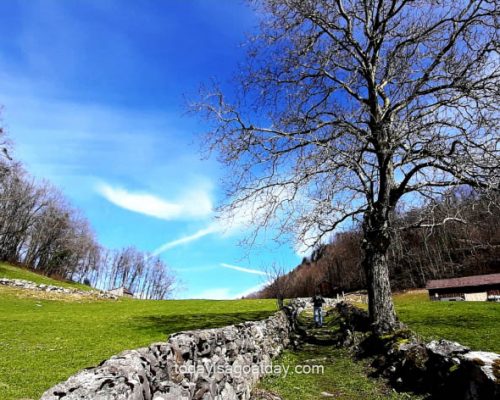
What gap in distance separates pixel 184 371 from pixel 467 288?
5275 centimetres

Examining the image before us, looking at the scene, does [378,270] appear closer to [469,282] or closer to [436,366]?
[436,366]

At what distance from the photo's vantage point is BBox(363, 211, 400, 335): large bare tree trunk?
38.8ft

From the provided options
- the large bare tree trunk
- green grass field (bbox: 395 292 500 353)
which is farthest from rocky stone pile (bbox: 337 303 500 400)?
green grass field (bbox: 395 292 500 353)

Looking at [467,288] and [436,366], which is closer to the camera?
[436,366]

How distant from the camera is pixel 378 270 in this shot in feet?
40.4

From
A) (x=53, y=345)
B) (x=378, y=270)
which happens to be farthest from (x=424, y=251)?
(x=53, y=345)

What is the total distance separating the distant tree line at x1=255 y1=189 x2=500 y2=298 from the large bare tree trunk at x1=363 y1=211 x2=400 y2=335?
Result: 52cm

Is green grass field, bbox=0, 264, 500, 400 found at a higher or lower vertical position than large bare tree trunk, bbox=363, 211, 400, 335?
lower

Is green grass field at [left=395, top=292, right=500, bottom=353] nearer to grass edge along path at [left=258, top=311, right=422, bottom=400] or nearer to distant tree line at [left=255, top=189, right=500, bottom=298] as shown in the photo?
distant tree line at [left=255, top=189, right=500, bottom=298]

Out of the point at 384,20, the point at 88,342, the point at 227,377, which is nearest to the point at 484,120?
the point at 384,20

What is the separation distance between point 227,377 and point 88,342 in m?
8.83

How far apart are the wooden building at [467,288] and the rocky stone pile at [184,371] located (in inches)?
1773

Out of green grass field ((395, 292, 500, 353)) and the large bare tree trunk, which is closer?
green grass field ((395, 292, 500, 353))

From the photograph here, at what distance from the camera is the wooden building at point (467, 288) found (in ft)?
153
